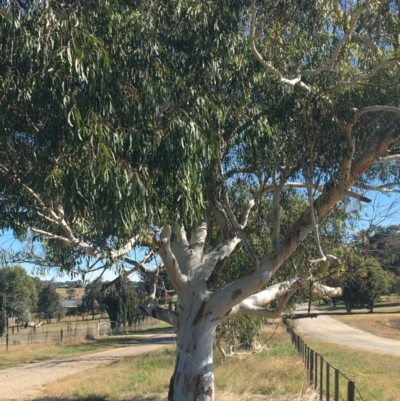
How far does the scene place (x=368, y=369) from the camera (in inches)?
907

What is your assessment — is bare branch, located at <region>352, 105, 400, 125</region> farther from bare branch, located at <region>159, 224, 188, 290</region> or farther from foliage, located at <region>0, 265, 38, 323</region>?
foliage, located at <region>0, 265, 38, 323</region>

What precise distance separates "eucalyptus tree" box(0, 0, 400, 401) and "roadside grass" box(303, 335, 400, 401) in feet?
16.9

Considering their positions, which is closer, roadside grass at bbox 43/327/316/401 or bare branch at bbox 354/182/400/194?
bare branch at bbox 354/182/400/194

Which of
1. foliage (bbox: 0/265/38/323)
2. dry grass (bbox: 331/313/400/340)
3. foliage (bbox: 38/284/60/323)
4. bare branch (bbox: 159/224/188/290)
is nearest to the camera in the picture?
bare branch (bbox: 159/224/188/290)

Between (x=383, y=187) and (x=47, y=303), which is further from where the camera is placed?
(x=47, y=303)

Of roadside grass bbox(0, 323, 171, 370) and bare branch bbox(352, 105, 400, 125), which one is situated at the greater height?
bare branch bbox(352, 105, 400, 125)

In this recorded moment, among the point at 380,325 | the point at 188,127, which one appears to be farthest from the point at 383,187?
the point at 380,325

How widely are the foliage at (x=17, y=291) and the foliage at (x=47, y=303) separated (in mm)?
3704

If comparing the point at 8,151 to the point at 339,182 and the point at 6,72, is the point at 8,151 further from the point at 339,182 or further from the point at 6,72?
the point at 339,182

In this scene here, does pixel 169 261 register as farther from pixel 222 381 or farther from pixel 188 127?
pixel 222 381

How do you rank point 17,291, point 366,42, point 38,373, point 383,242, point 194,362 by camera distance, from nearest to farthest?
point 366,42, point 194,362, point 383,242, point 38,373, point 17,291

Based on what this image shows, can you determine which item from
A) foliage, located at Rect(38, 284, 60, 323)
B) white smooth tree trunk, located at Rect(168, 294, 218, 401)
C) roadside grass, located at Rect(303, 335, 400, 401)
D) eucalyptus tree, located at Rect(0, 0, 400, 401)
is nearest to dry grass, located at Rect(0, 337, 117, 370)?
roadside grass, located at Rect(303, 335, 400, 401)

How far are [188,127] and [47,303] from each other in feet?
258

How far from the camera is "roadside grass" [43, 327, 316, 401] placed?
1688 cm
